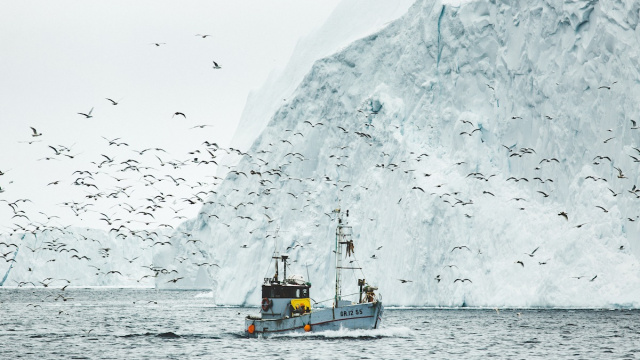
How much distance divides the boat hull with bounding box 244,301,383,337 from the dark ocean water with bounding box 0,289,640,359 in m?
0.53

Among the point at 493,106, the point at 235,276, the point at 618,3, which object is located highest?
the point at 618,3

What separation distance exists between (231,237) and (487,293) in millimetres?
32152

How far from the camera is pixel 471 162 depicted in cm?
7506

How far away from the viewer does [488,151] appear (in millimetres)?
75250

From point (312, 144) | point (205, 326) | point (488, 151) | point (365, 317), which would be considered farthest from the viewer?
point (312, 144)

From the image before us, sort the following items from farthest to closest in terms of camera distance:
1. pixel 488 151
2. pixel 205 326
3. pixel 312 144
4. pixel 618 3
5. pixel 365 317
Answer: pixel 312 144
pixel 488 151
pixel 618 3
pixel 205 326
pixel 365 317

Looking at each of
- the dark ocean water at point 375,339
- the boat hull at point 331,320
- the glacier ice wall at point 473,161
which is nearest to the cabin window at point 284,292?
the boat hull at point 331,320

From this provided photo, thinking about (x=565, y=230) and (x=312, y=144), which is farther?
(x=312, y=144)

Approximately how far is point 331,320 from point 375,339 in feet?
10.2

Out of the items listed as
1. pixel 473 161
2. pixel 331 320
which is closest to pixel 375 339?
pixel 331 320

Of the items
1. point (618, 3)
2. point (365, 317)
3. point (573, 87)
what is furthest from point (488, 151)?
point (365, 317)

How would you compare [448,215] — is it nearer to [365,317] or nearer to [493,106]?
[493,106]

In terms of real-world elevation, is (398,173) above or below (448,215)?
above

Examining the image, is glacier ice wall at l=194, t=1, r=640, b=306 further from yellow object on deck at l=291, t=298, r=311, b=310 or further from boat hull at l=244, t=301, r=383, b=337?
boat hull at l=244, t=301, r=383, b=337
